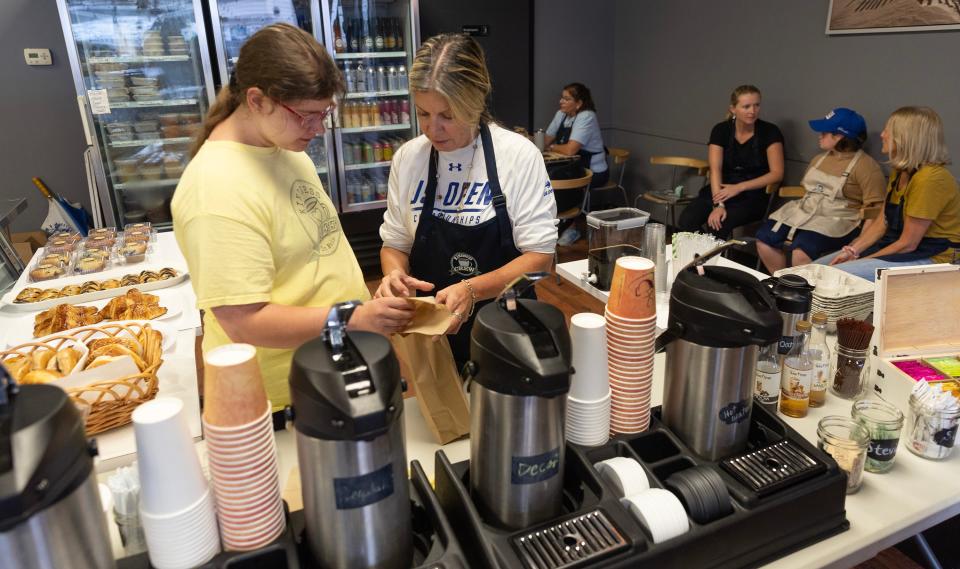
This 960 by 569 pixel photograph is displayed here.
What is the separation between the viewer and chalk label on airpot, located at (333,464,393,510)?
82 cm

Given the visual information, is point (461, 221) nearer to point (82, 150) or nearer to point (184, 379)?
point (184, 379)

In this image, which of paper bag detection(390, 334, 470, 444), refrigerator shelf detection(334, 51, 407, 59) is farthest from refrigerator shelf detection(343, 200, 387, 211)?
paper bag detection(390, 334, 470, 444)

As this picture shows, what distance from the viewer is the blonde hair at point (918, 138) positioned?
3.28 m

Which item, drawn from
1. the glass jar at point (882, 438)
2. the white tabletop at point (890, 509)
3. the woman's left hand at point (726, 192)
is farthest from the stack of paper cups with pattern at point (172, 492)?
the woman's left hand at point (726, 192)

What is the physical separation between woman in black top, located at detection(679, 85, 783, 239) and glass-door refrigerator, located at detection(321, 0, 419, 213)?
2.33 m

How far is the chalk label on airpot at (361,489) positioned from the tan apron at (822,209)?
3997 millimetres

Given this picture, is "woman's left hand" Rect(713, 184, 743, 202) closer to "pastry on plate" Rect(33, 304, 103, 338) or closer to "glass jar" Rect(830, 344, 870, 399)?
"glass jar" Rect(830, 344, 870, 399)

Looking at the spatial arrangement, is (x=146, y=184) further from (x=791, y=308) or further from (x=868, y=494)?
(x=868, y=494)

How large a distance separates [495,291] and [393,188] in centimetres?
47

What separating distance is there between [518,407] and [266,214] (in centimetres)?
72

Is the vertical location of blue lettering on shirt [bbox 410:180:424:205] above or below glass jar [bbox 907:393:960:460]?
above

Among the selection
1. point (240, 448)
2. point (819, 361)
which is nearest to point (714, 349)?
point (819, 361)

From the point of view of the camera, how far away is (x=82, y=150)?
15.3ft

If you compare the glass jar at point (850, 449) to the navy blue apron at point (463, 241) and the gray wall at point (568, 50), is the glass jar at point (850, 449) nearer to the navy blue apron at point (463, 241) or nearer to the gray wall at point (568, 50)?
the navy blue apron at point (463, 241)
